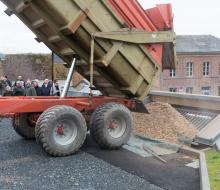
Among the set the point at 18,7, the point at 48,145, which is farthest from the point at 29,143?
the point at 18,7

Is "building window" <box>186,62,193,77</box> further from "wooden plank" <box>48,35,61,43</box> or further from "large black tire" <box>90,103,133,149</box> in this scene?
"large black tire" <box>90,103,133,149</box>

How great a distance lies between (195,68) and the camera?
46469 mm

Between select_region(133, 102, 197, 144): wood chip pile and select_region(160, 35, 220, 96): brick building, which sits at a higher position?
select_region(160, 35, 220, 96): brick building

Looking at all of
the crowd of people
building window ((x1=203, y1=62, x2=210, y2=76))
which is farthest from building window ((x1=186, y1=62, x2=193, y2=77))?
the crowd of people

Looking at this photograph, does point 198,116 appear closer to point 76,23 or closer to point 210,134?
point 210,134

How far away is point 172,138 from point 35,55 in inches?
755

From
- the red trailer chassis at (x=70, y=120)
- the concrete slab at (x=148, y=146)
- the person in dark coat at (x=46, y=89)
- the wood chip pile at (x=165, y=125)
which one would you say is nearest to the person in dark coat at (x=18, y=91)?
the person in dark coat at (x=46, y=89)

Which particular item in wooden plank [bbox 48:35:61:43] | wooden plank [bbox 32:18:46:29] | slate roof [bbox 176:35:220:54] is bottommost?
wooden plank [bbox 48:35:61:43]

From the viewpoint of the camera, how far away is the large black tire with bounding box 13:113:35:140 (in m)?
8.87

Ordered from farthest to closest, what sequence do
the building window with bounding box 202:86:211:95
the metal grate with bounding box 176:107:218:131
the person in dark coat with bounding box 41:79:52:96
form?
the building window with bounding box 202:86:211:95, the person in dark coat with bounding box 41:79:52:96, the metal grate with bounding box 176:107:218:131

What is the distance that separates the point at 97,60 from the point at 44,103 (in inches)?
55.0

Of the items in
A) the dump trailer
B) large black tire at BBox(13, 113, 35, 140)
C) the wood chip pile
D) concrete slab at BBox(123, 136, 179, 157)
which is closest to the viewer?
the dump trailer

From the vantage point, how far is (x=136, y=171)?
6742 millimetres

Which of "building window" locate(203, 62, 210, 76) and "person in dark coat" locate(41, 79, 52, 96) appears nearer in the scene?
"person in dark coat" locate(41, 79, 52, 96)
